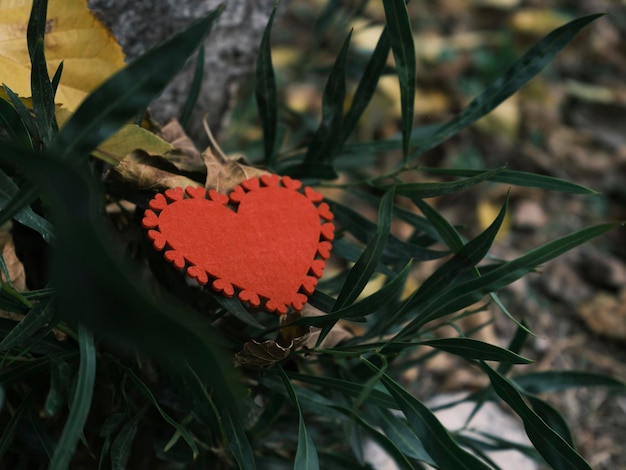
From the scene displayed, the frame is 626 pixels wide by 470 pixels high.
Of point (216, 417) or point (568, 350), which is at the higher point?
point (568, 350)

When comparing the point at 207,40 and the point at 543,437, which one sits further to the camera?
the point at 207,40

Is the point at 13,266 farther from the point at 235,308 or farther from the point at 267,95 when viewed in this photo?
the point at 267,95

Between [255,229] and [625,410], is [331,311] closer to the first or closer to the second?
[255,229]

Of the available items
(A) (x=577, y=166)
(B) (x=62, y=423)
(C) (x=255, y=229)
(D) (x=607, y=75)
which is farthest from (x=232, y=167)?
(D) (x=607, y=75)

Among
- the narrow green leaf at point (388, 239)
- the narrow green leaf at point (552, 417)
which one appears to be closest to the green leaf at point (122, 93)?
the narrow green leaf at point (388, 239)

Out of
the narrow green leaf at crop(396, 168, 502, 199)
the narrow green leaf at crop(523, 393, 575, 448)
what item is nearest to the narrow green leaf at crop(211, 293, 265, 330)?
the narrow green leaf at crop(396, 168, 502, 199)

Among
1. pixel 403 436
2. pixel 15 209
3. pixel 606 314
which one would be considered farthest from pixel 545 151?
pixel 15 209
